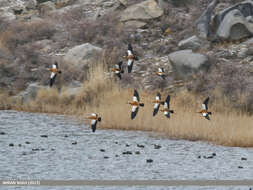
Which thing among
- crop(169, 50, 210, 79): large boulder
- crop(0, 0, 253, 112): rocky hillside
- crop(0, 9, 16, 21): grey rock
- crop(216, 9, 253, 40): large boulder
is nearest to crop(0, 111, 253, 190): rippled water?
crop(0, 0, 253, 112): rocky hillside

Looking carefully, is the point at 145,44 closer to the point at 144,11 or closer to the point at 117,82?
the point at 144,11

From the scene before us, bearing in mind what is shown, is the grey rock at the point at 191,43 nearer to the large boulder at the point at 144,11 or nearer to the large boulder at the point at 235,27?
the large boulder at the point at 235,27

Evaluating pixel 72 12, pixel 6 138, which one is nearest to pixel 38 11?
pixel 72 12

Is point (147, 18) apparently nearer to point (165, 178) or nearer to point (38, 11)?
point (38, 11)

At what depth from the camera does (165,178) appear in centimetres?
1342

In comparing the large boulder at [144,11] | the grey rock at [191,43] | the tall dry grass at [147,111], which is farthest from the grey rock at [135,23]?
the tall dry grass at [147,111]

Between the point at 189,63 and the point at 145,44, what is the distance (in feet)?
20.4

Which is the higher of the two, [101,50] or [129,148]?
[101,50]

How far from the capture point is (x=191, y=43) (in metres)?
28.6

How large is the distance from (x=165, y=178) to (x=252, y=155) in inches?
162

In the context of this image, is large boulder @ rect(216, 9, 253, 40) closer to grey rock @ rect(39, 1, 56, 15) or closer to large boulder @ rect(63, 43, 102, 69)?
large boulder @ rect(63, 43, 102, 69)

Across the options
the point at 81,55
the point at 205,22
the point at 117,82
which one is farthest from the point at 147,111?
the point at 205,22

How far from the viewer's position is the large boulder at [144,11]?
3225 cm

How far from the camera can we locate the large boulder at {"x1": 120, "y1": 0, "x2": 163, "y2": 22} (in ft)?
106
